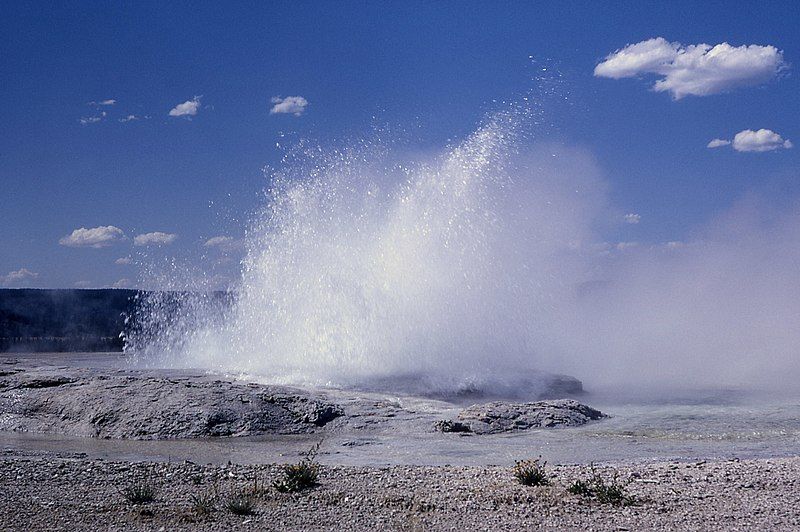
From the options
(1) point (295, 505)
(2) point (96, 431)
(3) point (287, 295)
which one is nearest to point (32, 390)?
(2) point (96, 431)

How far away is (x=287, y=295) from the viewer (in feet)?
70.9

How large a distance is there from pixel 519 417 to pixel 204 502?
21.9 feet

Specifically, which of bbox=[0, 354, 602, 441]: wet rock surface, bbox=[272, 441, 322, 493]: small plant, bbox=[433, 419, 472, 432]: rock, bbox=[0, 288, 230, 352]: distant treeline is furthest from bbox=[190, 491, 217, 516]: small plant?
bbox=[0, 288, 230, 352]: distant treeline

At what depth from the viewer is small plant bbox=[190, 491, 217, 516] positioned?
718 cm

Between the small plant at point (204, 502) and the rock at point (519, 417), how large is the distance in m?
5.17

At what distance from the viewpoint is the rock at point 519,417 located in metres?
12.5

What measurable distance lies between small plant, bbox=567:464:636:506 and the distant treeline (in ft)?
69.3

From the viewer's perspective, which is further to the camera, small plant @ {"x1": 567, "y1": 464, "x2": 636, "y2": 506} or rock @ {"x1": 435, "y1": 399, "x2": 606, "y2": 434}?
rock @ {"x1": 435, "y1": 399, "x2": 606, "y2": 434}

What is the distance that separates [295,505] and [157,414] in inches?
240

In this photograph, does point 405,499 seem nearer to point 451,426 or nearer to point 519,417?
point 451,426

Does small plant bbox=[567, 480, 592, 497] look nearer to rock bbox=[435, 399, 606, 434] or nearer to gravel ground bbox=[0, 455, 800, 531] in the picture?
gravel ground bbox=[0, 455, 800, 531]

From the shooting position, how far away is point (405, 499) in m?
7.70

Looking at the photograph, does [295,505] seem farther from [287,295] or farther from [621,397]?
[287,295]

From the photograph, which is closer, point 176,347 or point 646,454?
point 646,454
